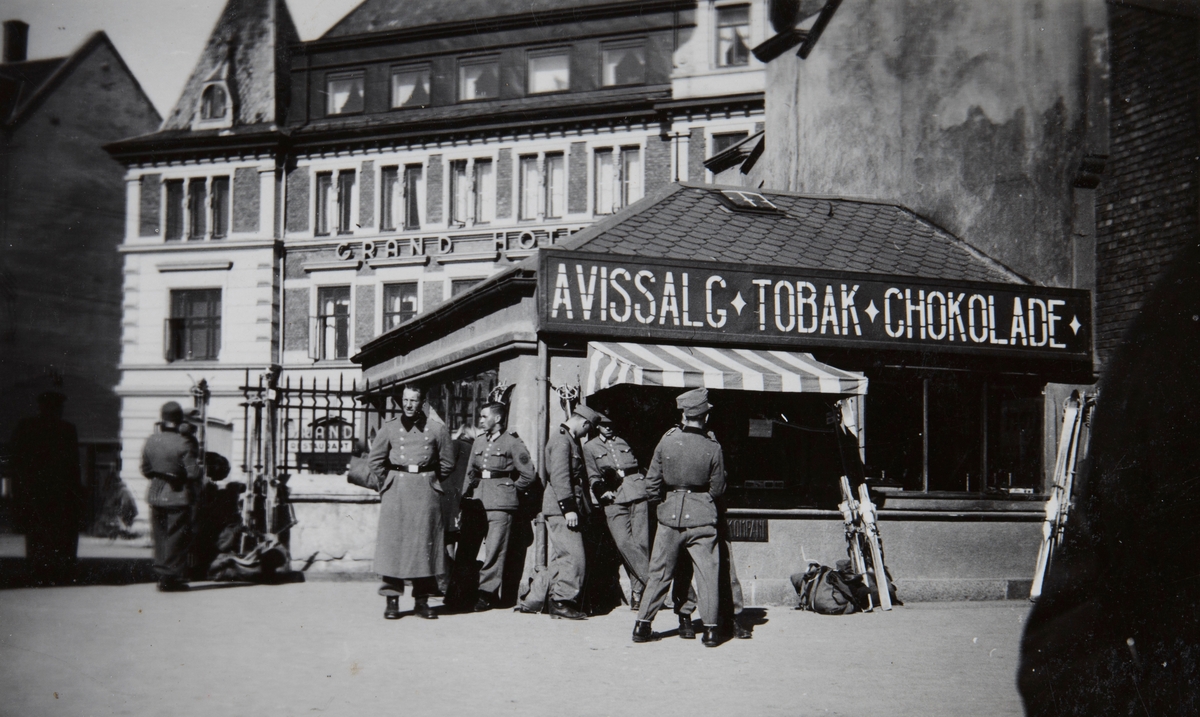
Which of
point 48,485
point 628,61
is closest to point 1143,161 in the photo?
point 48,485

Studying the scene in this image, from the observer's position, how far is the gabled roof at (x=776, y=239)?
11859 millimetres

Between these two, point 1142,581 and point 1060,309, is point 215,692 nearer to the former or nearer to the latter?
point 1142,581

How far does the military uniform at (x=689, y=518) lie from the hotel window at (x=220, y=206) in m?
29.9

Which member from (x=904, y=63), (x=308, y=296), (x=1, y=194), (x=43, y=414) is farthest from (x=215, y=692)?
(x=308, y=296)

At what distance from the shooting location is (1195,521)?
4.78 ft

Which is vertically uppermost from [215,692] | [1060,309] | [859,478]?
[1060,309]

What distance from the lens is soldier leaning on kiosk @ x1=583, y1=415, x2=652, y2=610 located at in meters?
9.93

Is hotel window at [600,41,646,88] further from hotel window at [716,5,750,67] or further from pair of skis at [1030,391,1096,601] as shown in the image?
pair of skis at [1030,391,1096,601]

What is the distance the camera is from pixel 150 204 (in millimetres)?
34906

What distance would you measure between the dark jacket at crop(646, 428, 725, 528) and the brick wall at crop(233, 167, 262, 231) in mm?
29524

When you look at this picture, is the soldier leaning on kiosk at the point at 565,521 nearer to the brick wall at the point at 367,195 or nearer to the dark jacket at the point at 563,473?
the dark jacket at the point at 563,473

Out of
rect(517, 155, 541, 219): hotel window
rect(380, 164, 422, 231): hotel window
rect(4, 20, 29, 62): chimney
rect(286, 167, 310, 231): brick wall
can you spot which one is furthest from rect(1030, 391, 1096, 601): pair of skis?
rect(286, 167, 310, 231): brick wall

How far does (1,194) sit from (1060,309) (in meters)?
11.0

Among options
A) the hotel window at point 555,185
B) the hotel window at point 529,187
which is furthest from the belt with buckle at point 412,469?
the hotel window at point 529,187
